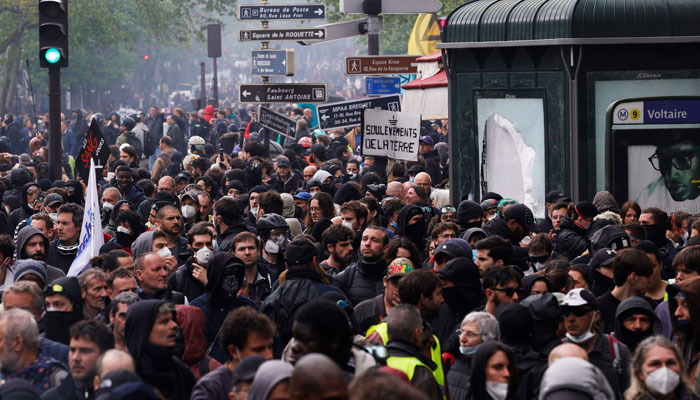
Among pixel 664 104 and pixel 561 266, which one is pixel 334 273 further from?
pixel 664 104

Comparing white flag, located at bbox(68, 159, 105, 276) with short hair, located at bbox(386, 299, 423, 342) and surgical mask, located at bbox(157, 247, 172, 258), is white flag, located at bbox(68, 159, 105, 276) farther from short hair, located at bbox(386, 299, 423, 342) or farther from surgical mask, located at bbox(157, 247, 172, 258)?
short hair, located at bbox(386, 299, 423, 342)

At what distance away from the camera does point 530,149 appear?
45.3 feet

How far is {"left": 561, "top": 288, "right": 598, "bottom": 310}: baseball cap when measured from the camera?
6.70 metres

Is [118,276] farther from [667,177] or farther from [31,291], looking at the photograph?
[667,177]

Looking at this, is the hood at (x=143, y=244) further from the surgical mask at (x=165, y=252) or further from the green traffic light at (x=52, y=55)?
the green traffic light at (x=52, y=55)

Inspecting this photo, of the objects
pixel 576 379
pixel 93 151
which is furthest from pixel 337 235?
pixel 93 151

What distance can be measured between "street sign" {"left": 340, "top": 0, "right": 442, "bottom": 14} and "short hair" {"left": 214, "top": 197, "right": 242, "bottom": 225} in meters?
7.24

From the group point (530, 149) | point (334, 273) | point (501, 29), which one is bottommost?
point (334, 273)

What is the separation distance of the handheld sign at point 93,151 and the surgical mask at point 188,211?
6.66 ft

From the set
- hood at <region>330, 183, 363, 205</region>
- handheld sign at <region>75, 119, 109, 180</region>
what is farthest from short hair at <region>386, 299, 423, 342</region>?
handheld sign at <region>75, 119, 109, 180</region>

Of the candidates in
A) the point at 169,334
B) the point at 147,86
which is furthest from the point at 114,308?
the point at 147,86

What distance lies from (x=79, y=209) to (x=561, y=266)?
178 inches

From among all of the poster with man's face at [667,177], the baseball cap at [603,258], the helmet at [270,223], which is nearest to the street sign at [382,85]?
the poster with man's face at [667,177]

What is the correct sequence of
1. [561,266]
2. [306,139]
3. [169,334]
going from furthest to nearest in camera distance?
[306,139], [561,266], [169,334]
